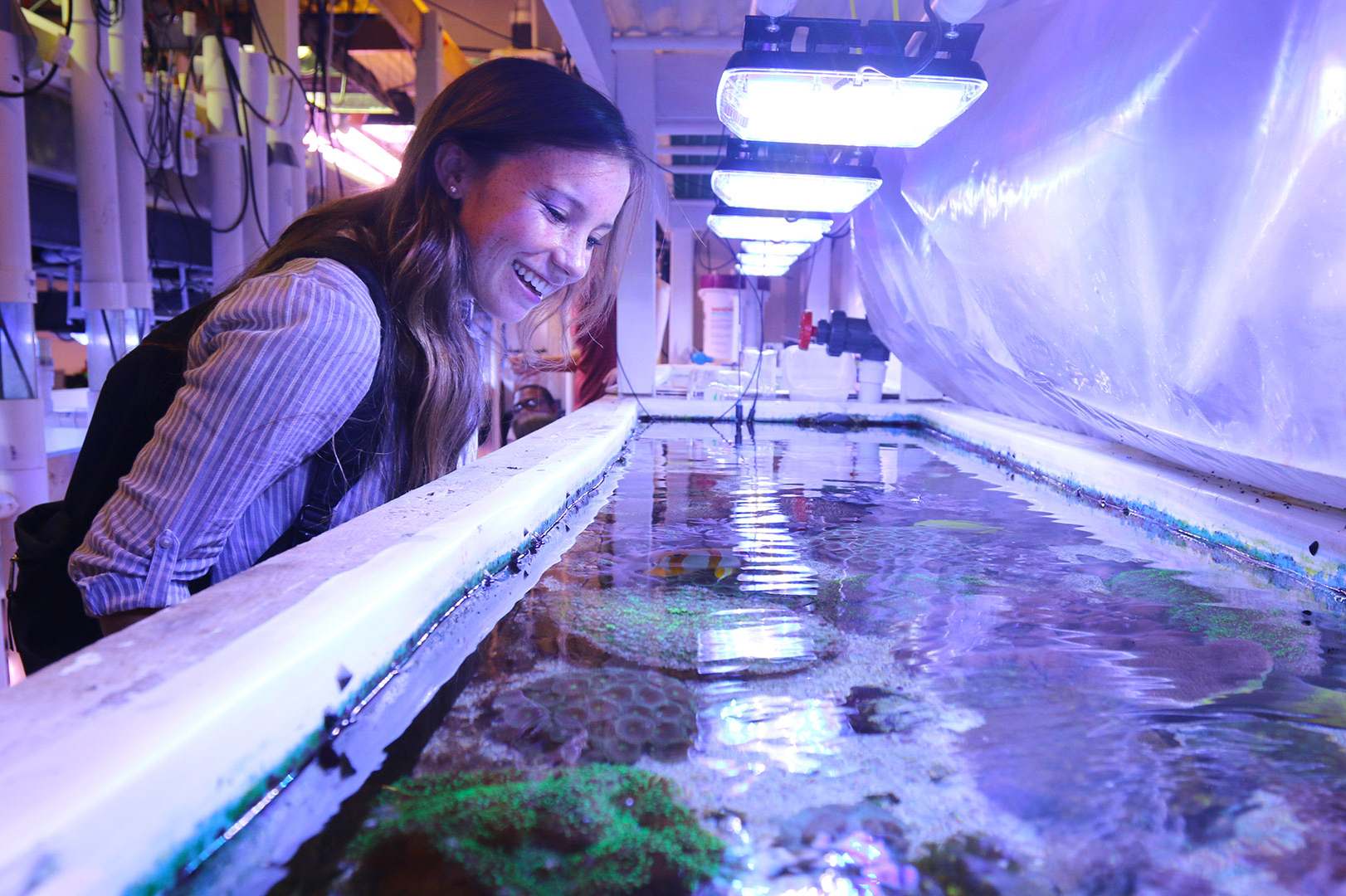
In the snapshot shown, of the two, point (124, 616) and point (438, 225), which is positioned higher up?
point (438, 225)

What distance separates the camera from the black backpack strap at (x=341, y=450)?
38.1 inches

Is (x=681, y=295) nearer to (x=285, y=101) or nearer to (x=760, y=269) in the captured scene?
(x=760, y=269)

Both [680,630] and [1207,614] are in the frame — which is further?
[1207,614]

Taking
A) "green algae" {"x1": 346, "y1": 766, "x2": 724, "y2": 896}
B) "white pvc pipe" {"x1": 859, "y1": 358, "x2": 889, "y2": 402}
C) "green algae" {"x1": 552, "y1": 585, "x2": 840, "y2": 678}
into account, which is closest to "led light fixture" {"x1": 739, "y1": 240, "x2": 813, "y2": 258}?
"white pvc pipe" {"x1": 859, "y1": 358, "x2": 889, "y2": 402}

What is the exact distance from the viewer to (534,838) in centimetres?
54

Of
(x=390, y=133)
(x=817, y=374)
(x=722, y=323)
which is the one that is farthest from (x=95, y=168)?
(x=722, y=323)

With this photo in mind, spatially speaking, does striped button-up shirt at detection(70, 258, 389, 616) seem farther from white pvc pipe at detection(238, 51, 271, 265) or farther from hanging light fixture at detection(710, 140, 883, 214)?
white pvc pipe at detection(238, 51, 271, 265)

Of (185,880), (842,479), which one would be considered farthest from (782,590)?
(842,479)

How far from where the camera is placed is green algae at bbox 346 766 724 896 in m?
0.50

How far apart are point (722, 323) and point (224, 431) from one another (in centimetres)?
613

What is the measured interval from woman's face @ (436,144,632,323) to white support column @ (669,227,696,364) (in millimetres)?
9631

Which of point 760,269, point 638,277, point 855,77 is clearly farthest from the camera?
point 760,269

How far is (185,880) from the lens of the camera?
18.5 inches

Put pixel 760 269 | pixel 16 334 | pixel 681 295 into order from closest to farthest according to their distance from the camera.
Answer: pixel 16 334
pixel 760 269
pixel 681 295
